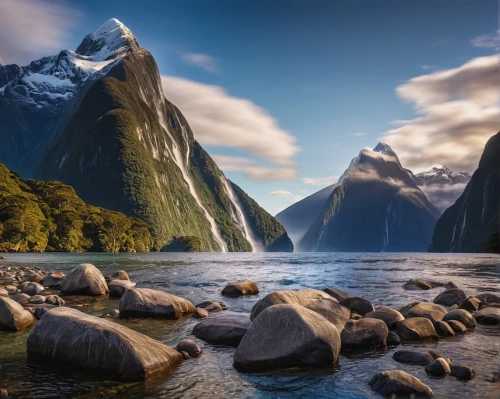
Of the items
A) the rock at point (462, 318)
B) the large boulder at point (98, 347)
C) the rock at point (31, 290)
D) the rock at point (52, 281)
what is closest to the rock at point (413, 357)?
the rock at point (462, 318)

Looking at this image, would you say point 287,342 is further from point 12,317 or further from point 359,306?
point 12,317

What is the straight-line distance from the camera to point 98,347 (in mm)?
9797

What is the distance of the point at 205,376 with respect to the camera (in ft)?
32.1

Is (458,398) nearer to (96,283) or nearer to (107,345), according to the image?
(107,345)

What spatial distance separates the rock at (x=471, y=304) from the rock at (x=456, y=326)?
459cm

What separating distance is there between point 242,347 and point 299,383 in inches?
77.8

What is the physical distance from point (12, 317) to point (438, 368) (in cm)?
1331

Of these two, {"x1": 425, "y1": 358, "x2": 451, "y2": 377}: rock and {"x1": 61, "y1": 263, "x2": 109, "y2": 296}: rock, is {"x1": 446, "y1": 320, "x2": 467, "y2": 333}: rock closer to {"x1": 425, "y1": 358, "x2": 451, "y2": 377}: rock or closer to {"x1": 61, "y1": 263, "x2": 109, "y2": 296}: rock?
{"x1": 425, "y1": 358, "x2": 451, "y2": 377}: rock

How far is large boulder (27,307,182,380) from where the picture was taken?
949 cm

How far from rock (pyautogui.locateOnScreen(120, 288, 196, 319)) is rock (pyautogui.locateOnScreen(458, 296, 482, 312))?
1303cm

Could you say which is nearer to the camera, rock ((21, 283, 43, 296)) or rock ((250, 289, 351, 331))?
rock ((250, 289, 351, 331))

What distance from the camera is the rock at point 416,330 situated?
1351cm

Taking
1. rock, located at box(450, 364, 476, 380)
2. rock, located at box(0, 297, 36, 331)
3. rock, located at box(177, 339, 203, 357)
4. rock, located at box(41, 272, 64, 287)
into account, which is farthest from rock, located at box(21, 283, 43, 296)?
rock, located at box(450, 364, 476, 380)

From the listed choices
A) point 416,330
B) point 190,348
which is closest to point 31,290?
point 190,348
